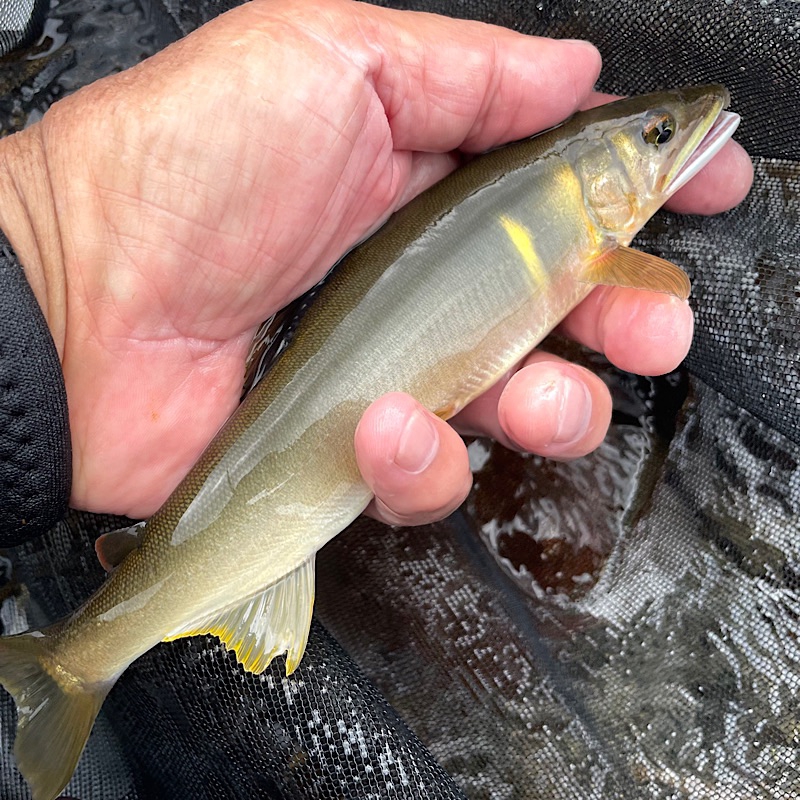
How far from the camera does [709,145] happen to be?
6.52 feet

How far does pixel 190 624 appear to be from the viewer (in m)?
1.83

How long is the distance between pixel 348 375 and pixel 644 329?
0.81 metres

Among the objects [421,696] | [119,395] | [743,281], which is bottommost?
[421,696]

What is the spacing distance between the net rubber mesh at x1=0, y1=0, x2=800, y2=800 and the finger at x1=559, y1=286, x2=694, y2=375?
308 millimetres

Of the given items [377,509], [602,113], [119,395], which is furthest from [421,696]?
[602,113]

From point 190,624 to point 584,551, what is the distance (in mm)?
1388

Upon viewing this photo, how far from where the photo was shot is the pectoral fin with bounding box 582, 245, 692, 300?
189 centimetres

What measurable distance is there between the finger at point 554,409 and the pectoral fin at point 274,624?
0.66m

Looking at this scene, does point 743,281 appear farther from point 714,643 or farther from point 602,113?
point 714,643

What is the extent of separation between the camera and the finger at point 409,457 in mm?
1687

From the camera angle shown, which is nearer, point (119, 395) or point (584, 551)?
point (119, 395)

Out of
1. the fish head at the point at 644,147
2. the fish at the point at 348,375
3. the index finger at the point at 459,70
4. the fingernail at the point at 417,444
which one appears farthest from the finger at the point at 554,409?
the index finger at the point at 459,70

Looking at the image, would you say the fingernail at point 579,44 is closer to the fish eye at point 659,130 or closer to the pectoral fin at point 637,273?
the fish eye at point 659,130

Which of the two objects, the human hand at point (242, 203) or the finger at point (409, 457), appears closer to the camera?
the finger at point (409, 457)
